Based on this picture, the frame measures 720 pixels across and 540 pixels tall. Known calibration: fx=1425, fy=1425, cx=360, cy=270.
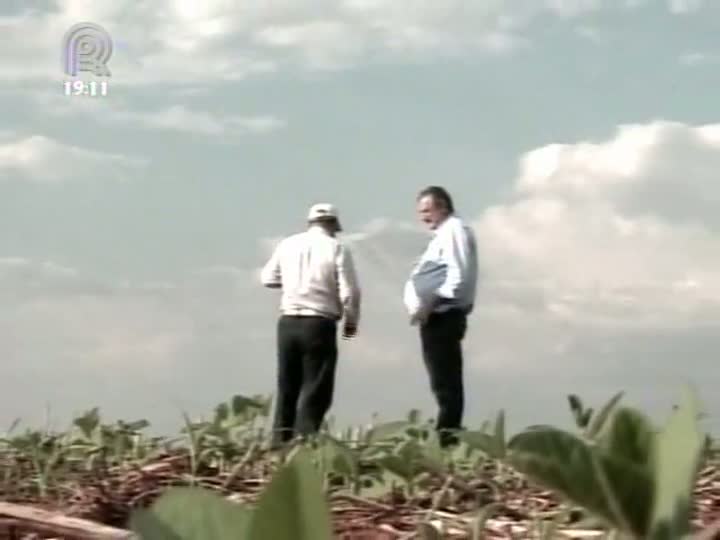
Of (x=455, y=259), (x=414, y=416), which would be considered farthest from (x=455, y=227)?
(x=414, y=416)

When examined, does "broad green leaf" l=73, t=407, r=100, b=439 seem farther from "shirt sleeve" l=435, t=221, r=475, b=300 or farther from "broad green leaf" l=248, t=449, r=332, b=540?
"shirt sleeve" l=435, t=221, r=475, b=300

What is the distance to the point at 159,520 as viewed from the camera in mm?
460

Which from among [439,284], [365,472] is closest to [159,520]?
[365,472]

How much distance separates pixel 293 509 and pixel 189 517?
0.07 m

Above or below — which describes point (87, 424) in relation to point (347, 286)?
below

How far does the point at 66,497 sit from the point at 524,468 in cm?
192

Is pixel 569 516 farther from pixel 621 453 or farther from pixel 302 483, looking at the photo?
pixel 302 483

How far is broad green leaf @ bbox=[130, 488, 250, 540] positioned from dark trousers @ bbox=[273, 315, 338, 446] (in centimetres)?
695

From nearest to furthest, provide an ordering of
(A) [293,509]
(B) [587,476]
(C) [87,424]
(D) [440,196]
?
(A) [293,509]
(B) [587,476]
(C) [87,424]
(D) [440,196]

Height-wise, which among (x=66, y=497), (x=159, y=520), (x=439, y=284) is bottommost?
(x=66, y=497)

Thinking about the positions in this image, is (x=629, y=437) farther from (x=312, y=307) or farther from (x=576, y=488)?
(x=312, y=307)

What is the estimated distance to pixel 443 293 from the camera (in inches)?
288

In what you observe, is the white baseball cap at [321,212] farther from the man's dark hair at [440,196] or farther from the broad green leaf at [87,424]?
the broad green leaf at [87,424]

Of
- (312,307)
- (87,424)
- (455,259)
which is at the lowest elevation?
(87,424)
